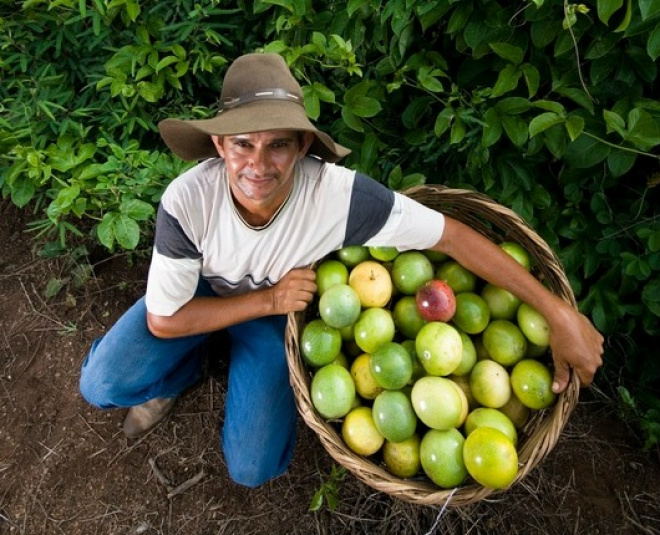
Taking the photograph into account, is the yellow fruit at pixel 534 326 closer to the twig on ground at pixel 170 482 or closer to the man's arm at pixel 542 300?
the man's arm at pixel 542 300

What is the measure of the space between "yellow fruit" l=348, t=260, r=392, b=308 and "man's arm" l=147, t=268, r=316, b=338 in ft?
0.50

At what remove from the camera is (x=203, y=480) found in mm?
2342

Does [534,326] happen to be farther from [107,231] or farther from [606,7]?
[107,231]

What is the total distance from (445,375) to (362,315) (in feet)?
1.11

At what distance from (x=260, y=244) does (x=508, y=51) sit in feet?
Result: 3.40

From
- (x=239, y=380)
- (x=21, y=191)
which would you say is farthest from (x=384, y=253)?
(x=21, y=191)

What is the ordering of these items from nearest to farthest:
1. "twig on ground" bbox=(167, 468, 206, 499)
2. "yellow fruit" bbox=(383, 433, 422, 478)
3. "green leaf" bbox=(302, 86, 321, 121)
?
"yellow fruit" bbox=(383, 433, 422, 478) < "green leaf" bbox=(302, 86, 321, 121) < "twig on ground" bbox=(167, 468, 206, 499)

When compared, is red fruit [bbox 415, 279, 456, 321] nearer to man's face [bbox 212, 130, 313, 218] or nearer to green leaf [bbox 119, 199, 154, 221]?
man's face [bbox 212, 130, 313, 218]

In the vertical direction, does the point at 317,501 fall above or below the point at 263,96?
below

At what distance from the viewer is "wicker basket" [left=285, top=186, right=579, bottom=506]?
1.58m

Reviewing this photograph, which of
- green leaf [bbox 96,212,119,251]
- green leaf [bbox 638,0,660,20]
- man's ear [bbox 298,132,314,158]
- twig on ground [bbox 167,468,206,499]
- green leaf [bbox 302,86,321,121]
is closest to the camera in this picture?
green leaf [bbox 638,0,660,20]

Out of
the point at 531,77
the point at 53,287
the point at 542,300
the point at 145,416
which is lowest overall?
the point at 145,416

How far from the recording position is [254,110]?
1452 mm

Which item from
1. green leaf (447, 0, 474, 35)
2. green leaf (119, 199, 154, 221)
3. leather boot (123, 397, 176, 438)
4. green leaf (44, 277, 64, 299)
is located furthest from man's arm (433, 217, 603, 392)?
green leaf (44, 277, 64, 299)
